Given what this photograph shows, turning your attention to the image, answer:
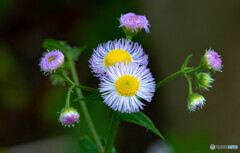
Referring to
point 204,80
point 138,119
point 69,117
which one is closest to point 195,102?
point 204,80

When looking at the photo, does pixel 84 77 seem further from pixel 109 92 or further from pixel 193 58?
pixel 109 92

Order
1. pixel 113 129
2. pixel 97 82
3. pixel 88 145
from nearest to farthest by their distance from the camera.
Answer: pixel 113 129
pixel 88 145
pixel 97 82

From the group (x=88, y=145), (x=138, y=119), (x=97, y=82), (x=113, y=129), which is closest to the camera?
(x=138, y=119)

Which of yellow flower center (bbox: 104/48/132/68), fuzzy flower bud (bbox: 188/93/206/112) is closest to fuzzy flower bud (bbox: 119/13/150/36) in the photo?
yellow flower center (bbox: 104/48/132/68)

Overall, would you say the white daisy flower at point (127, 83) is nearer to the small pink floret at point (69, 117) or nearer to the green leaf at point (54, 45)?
the small pink floret at point (69, 117)

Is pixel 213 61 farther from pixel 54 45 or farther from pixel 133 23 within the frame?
pixel 54 45

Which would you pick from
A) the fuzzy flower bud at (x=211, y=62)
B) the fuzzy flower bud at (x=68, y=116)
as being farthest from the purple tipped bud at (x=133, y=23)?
the fuzzy flower bud at (x=68, y=116)
